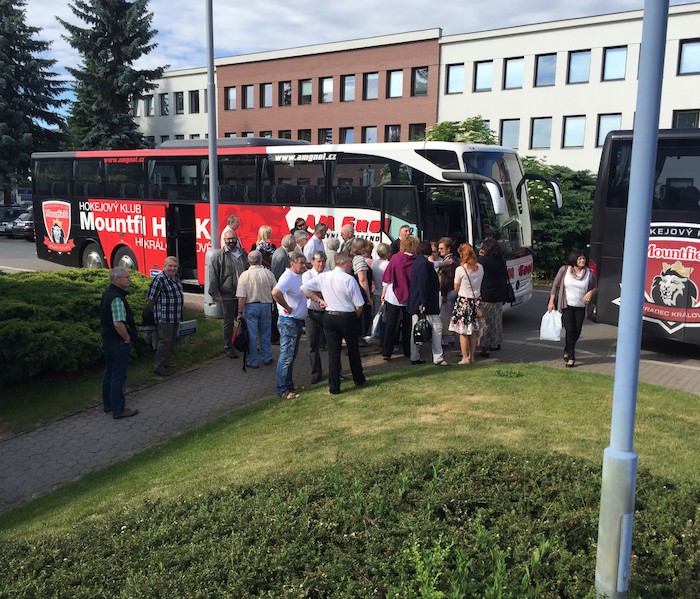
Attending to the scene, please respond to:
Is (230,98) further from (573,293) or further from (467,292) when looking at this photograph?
(573,293)

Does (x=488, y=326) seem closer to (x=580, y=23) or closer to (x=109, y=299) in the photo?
(x=109, y=299)

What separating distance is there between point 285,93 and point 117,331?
42.5 metres

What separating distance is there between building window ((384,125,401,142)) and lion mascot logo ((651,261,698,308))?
107 ft

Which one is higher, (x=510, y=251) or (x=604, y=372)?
(x=510, y=251)

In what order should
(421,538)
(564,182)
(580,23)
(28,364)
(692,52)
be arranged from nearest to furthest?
(421,538) < (28,364) < (564,182) < (692,52) < (580,23)

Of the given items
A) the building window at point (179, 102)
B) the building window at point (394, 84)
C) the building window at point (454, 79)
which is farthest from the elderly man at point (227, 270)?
the building window at point (179, 102)

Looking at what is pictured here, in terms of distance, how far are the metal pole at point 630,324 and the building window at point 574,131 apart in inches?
1384

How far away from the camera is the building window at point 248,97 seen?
1964 inches

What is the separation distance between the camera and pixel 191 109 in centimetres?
5550

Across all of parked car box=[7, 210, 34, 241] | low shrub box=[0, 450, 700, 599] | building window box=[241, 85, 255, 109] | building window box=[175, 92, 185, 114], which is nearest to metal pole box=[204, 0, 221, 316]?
low shrub box=[0, 450, 700, 599]

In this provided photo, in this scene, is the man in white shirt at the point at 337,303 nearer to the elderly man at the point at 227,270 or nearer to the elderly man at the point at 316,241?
the elderly man at the point at 227,270

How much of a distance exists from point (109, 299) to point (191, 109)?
51.2m

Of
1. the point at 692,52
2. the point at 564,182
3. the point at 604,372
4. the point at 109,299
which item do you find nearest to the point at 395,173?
the point at 604,372

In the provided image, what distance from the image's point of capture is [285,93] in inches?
1874
